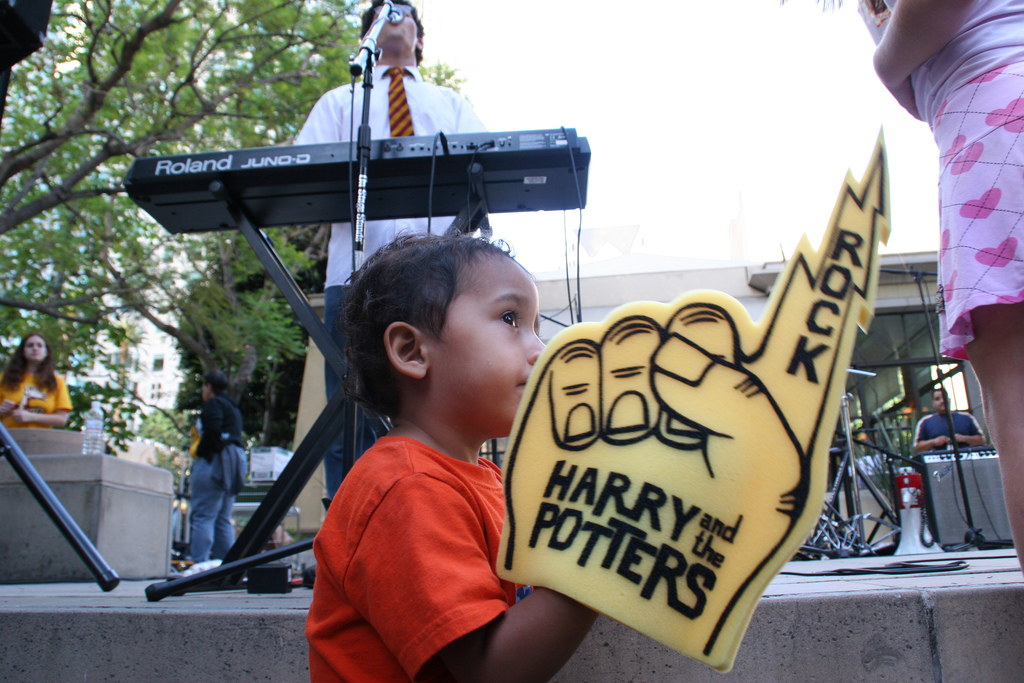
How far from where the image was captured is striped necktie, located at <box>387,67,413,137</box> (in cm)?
235

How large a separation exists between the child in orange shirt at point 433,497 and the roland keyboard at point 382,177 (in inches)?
32.5

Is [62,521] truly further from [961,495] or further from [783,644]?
[961,495]

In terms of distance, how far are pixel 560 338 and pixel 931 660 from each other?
1.00 meters

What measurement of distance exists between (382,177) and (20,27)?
2.94ft

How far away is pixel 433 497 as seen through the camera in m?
0.77

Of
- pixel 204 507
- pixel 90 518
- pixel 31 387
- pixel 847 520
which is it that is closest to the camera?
pixel 90 518

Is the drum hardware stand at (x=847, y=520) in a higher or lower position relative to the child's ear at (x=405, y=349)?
lower

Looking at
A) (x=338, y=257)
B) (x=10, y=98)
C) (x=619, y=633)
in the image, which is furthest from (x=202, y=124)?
(x=619, y=633)

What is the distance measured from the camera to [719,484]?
0.62m

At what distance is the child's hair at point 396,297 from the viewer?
979 mm

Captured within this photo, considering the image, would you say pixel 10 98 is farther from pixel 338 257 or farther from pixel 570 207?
pixel 570 207

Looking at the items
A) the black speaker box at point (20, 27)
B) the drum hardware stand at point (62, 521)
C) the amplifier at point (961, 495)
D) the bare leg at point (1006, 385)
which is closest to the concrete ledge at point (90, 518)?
the drum hardware stand at point (62, 521)

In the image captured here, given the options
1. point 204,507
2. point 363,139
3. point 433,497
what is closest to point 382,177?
point 363,139

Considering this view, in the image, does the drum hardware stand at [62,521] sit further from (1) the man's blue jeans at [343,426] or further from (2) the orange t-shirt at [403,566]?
Result: (2) the orange t-shirt at [403,566]
